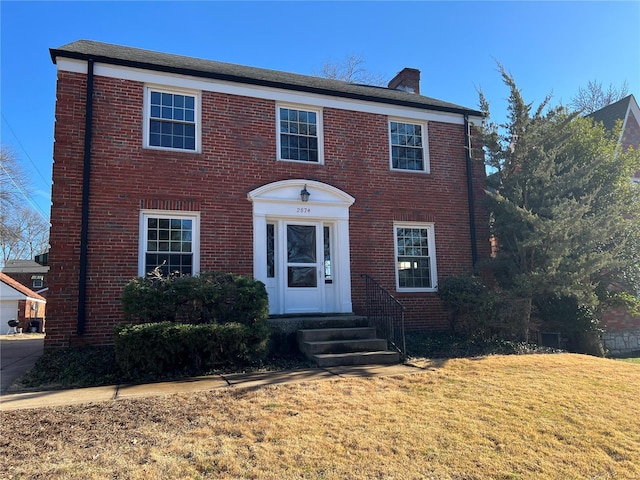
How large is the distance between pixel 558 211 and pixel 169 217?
26.6 ft

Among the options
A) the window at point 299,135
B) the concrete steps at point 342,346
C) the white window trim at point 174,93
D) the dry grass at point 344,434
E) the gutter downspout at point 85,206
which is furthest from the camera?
the window at point 299,135

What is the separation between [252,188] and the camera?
32.0 feet

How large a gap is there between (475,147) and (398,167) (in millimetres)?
2442

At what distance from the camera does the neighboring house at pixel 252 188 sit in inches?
337

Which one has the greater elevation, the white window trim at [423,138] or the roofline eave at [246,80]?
the roofline eave at [246,80]

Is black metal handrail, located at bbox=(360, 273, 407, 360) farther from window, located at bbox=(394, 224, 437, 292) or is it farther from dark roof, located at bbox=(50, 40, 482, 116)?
dark roof, located at bbox=(50, 40, 482, 116)

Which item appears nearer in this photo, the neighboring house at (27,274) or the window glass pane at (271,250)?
the window glass pane at (271,250)

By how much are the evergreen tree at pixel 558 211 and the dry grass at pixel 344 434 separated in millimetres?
3891

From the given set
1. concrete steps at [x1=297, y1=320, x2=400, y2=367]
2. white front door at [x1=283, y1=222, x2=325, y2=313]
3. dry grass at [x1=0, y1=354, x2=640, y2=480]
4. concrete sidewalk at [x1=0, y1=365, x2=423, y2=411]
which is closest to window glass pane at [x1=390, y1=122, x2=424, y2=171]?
white front door at [x1=283, y1=222, x2=325, y2=313]

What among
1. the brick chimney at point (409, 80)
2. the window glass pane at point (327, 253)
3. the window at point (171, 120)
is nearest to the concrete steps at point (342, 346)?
the window glass pane at point (327, 253)

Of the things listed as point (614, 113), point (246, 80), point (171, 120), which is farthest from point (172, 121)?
point (614, 113)

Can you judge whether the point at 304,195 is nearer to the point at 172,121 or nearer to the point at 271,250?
the point at 271,250

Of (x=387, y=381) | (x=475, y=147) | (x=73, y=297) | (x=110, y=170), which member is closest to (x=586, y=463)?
(x=387, y=381)

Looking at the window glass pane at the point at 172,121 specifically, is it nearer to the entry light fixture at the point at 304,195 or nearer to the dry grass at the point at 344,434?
the entry light fixture at the point at 304,195
